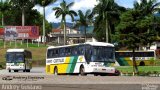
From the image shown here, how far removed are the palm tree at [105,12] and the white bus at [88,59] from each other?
50846 mm

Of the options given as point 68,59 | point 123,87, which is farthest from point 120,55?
point 123,87

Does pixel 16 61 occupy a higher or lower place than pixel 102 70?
lower

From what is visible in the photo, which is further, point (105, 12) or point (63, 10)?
point (63, 10)

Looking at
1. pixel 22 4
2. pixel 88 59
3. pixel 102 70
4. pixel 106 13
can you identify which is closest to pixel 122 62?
pixel 106 13

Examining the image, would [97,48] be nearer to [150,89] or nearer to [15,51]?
[15,51]

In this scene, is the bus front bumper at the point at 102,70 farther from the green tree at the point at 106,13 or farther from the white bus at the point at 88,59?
the green tree at the point at 106,13

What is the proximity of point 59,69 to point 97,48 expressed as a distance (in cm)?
634

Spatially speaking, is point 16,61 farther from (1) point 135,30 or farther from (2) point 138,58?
(2) point 138,58

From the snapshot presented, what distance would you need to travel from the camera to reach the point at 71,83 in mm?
12281

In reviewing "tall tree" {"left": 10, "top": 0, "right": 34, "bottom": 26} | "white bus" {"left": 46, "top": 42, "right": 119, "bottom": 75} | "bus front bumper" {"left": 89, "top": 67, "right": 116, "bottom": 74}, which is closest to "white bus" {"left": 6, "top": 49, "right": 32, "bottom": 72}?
"white bus" {"left": 46, "top": 42, "right": 119, "bottom": 75}

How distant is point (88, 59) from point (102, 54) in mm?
1192

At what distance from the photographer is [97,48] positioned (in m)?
36.4

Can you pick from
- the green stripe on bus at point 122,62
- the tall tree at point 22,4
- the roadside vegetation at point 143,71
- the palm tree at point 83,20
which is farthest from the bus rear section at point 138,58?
the palm tree at point 83,20

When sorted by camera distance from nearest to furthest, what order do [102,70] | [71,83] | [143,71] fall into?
[71,83] → [102,70] → [143,71]
